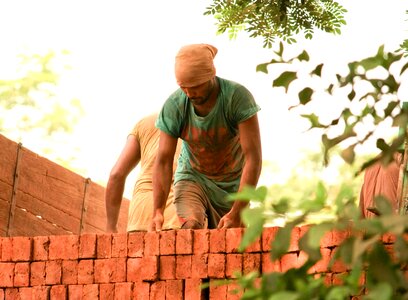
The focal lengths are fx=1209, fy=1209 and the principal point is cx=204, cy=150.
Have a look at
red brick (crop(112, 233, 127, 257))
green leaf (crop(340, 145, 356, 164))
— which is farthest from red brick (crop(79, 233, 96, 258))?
green leaf (crop(340, 145, 356, 164))

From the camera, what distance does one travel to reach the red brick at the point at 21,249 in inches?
259

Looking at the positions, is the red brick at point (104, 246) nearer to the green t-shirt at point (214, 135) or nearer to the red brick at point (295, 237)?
the green t-shirt at point (214, 135)

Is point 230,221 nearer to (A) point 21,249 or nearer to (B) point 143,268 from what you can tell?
(B) point 143,268

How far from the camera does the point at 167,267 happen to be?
6074 mm

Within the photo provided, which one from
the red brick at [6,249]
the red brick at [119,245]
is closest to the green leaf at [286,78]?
the red brick at [119,245]

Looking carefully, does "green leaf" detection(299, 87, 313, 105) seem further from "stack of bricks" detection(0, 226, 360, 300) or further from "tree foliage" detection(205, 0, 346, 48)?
"tree foliage" detection(205, 0, 346, 48)

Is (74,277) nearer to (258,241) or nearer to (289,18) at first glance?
(258,241)

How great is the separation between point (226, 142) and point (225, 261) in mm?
1114

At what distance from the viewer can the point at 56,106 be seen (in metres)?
26.7

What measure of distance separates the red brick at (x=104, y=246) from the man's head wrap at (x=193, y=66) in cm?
92

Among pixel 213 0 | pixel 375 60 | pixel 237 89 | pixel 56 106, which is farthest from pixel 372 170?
pixel 56 106

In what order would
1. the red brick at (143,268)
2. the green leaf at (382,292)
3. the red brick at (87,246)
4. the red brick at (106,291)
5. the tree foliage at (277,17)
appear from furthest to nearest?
1. the tree foliage at (277,17)
2. the red brick at (87,246)
3. the red brick at (106,291)
4. the red brick at (143,268)
5. the green leaf at (382,292)

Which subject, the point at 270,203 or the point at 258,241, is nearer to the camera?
the point at 270,203

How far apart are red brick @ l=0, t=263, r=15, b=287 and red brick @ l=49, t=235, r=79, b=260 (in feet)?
0.94
